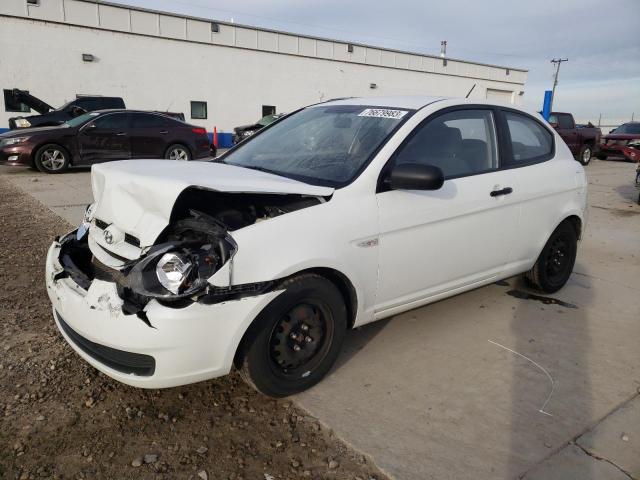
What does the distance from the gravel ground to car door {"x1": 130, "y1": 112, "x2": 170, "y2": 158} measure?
972 cm

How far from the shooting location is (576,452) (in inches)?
97.1

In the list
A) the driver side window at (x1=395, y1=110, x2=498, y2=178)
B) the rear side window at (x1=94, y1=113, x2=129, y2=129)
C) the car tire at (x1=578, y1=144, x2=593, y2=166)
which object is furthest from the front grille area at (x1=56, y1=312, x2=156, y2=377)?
the car tire at (x1=578, y1=144, x2=593, y2=166)

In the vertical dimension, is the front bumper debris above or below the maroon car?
below

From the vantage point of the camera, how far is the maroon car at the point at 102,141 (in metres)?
11.1

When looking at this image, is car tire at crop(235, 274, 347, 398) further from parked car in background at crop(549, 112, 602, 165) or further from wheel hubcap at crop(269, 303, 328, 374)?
parked car in background at crop(549, 112, 602, 165)

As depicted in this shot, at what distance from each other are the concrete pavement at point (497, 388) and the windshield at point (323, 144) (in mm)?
1221

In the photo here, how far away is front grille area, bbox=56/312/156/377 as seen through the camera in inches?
94.2

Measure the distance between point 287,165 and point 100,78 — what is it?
1970 cm

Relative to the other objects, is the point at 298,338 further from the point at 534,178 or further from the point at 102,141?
the point at 102,141

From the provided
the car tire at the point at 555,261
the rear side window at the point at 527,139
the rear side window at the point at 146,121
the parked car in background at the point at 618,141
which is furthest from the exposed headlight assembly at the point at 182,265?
the parked car in background at the point at 618,141

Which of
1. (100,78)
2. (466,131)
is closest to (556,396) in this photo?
(466,131)

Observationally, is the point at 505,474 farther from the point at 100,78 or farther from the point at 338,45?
the point at 338,45

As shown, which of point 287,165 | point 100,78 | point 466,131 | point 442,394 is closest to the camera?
point 442,394

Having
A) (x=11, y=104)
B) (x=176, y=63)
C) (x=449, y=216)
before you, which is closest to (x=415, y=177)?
(x=449, y=216)
